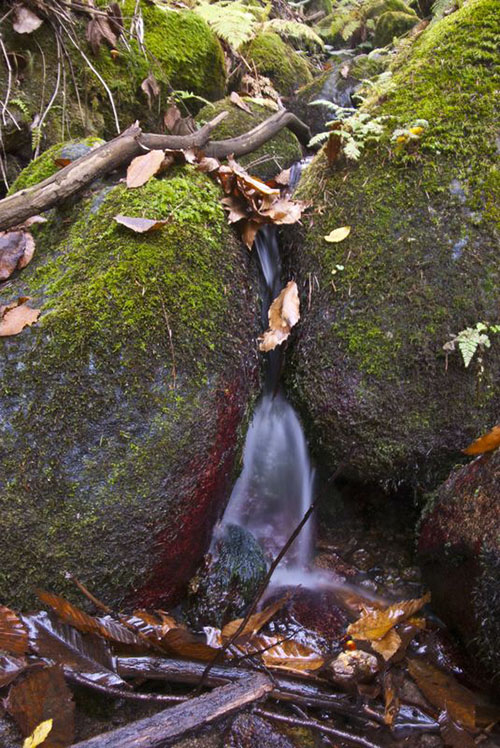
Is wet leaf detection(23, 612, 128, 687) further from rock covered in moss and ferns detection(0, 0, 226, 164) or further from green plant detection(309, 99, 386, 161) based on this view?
rock covered in moss and ferns detection(0, 0, 226, 164)

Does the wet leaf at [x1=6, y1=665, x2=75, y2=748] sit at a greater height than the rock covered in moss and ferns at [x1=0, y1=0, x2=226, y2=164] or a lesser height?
lesser

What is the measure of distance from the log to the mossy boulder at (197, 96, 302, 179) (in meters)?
4.06

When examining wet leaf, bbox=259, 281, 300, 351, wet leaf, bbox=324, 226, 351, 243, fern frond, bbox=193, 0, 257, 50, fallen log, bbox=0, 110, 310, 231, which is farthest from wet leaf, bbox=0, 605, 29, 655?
fern frond, bbox=193, 0, 257, 50

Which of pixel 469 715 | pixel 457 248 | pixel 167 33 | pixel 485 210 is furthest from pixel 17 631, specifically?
pixel 167 33

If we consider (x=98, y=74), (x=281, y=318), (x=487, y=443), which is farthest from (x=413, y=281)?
(x=98, y=74)

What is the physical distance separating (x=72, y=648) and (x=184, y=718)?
60cm

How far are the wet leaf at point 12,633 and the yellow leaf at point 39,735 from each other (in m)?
0.31

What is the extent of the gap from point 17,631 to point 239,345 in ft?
5.83

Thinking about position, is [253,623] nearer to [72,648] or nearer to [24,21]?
[72,648]

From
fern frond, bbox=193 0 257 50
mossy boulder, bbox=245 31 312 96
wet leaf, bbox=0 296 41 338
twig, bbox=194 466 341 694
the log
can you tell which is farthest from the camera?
mossy boulder, bbox=245 31 312 96

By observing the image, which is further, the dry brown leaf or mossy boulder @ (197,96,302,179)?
the dry brown leaf

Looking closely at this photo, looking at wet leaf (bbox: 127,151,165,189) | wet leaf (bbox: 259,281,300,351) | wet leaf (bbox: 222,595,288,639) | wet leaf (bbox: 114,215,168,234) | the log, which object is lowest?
wet leaf (bbox: 222,595,288,639)

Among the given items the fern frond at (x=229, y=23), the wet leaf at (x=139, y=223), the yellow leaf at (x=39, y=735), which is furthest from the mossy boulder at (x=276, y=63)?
the yellow leaf at (x=39, y=735)

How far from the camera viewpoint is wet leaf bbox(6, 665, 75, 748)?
1807mm
